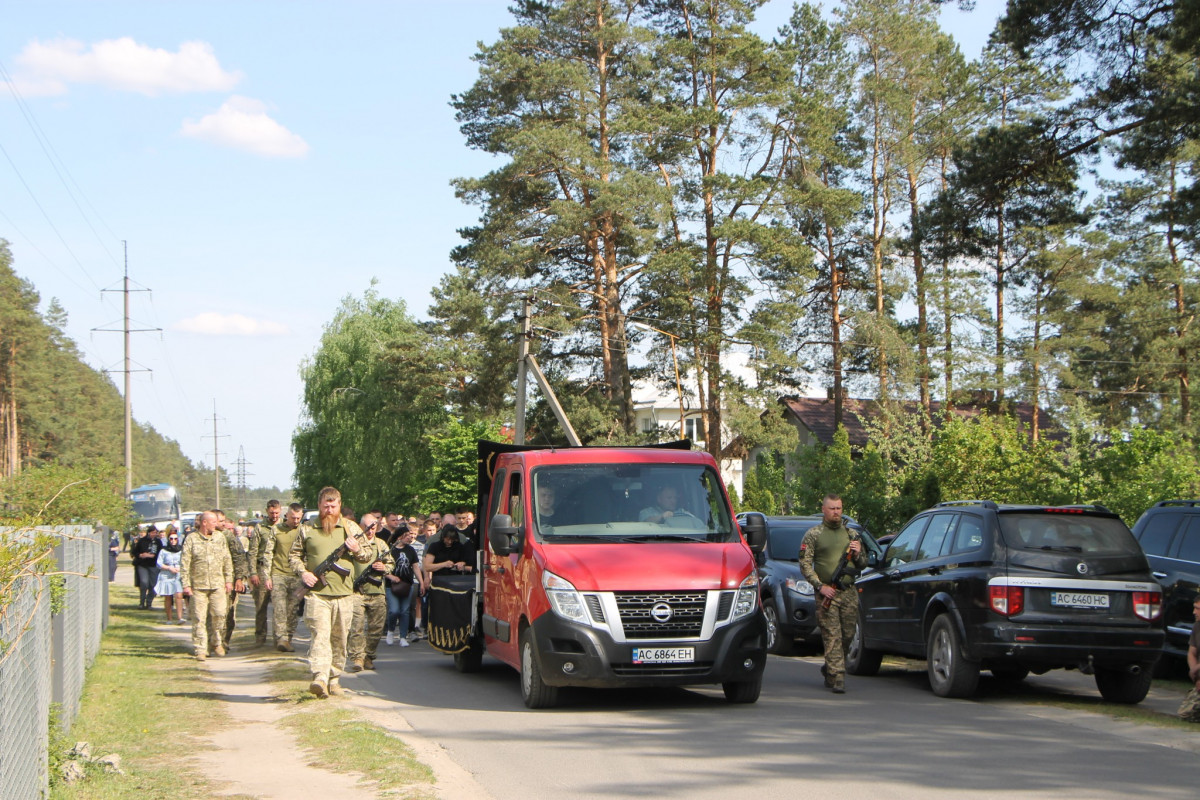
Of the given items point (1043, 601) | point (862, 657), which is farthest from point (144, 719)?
point (1043, 601)

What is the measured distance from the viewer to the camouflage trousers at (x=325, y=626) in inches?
447

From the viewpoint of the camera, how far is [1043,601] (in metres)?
10.9

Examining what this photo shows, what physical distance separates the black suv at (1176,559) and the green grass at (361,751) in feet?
28.2

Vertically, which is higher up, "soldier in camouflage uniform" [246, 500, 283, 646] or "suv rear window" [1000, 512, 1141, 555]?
"suv rear window" [1000, 512, 1141, 555]

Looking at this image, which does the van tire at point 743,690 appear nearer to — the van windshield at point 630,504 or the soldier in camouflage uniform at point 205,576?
the van windshield at point 630,504

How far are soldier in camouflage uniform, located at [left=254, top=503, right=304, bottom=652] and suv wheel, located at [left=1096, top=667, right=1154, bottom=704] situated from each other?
9762 millimetres

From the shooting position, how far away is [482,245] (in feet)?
119

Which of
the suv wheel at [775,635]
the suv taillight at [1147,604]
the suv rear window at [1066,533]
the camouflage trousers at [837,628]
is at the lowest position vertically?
the suv wheel at [775,635]

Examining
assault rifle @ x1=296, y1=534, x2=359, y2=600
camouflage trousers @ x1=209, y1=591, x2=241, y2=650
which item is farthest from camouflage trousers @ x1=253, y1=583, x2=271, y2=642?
assault rifle @ x1=296, y1=534, x2=359, y2=600

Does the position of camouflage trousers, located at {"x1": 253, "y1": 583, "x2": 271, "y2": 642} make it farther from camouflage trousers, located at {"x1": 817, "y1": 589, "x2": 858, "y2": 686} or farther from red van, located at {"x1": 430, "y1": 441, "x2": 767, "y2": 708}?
camouflage trousers, located at {"x1": 817, "y1": 589, "x2": 858, "y2": 686}

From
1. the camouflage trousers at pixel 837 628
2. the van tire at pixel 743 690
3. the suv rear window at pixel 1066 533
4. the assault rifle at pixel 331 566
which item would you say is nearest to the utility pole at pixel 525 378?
the camouflage trousers at pixel 837 628

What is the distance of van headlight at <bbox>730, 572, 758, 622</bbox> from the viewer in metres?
10.7

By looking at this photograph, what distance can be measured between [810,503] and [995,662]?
19144mm

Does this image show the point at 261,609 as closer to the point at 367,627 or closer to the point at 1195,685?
the point at 367,627
